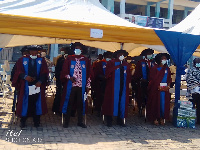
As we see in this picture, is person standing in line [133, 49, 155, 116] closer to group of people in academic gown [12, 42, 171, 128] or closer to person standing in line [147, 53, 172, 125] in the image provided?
group of people in academic gown [12, 42, 171, 128]

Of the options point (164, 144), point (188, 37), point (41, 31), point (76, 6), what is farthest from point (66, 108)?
point (188, 37)

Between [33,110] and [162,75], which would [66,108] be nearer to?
[33,110]

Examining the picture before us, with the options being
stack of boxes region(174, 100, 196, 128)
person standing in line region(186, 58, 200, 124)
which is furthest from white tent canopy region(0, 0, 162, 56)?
stack of boxes region(174, 100, 196, 128)

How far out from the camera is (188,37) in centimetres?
599

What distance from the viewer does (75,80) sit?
5180 millimetres

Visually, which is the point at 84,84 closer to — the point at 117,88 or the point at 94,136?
the point at 117,88

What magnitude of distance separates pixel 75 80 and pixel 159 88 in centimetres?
205

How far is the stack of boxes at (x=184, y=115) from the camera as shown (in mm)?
5922

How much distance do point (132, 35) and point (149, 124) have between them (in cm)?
225

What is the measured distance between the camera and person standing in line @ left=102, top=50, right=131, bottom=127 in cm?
555

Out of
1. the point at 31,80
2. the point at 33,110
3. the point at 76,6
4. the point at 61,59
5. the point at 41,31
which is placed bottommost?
the point at 33,110

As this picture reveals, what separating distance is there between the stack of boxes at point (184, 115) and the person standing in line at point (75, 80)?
233 cm

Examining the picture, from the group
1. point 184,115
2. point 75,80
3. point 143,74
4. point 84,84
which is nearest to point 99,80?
point 143,74

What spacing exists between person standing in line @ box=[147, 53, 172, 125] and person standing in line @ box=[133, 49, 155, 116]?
17.9 inches
